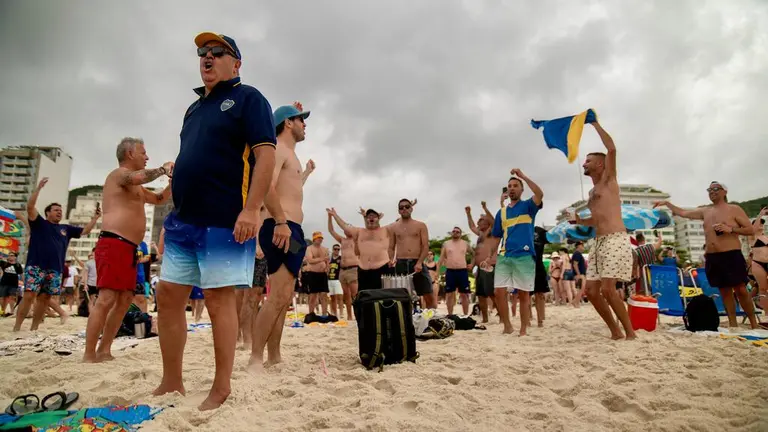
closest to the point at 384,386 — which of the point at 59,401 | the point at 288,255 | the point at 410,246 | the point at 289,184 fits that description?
the point at 288,255

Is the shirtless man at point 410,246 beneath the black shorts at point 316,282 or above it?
above

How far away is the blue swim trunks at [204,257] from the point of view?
2463mm

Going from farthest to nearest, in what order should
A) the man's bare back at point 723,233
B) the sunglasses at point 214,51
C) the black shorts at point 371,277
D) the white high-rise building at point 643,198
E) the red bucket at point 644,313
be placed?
the white high-rise building at point 643,198, the black shorts at point 371,277, the man's bare back at point 723,233, the red bucket at point 644,313, the sunglasses at point 214,51

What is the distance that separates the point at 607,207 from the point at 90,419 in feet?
18.2

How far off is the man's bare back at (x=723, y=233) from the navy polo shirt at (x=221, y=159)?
6.97 metres

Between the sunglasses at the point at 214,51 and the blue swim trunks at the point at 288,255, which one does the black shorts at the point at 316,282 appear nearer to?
the blue swim trunks at the point at 288,255

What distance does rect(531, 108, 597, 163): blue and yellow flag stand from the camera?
527 centimetres

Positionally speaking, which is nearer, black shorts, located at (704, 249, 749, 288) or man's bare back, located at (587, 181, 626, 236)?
man's bare back, located at (587, 181, 626, 236)

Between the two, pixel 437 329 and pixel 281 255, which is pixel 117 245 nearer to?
pixel 281 255

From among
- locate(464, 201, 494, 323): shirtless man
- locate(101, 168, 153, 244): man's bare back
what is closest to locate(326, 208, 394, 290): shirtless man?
locate(464, 201, 494, 323): shirtless man

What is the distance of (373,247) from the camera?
25.6 feet

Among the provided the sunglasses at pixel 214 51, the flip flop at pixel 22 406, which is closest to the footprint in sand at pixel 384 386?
the flip flop at pixel 22 406

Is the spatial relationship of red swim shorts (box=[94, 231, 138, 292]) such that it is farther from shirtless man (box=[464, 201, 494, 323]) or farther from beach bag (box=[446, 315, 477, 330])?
shirtless man (box=[464, 201, 494, 323])

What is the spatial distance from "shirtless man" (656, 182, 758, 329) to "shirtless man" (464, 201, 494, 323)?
3.21m
